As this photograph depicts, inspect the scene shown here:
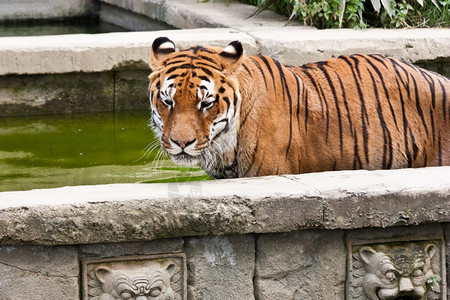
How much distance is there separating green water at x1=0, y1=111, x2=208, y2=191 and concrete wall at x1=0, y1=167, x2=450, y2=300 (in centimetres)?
146

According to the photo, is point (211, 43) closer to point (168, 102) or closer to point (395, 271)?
point (168, 102)

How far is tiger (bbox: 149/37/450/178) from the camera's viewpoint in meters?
4.33

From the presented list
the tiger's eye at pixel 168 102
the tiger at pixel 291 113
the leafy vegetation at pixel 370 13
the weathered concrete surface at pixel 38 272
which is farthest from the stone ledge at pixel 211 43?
the weathered concrete surface at pixel 38 272

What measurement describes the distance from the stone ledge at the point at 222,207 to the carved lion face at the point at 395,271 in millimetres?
167

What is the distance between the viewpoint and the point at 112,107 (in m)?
6.99

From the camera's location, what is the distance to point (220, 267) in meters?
4.01

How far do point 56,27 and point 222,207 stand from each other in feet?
28.5

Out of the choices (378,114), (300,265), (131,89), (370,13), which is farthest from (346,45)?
(300,265)

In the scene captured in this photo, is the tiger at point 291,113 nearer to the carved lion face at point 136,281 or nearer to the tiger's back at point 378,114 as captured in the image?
the tiger's back at point 378,114

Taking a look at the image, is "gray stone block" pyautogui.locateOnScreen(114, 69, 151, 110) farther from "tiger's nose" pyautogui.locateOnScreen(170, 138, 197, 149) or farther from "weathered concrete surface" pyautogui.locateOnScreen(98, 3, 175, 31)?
"tiger's nose" pyautogui.locateOnScreen(170, 138, 197, 149)

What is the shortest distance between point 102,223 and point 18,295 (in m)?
0.47

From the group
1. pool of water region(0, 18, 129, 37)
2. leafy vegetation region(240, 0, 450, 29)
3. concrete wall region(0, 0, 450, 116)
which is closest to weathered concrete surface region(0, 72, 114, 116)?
concrete wall region(0, 0, 450, 116)

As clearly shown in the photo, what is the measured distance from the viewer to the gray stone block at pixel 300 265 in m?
4.05

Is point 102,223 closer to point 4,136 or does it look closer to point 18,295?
point 18,295
